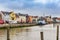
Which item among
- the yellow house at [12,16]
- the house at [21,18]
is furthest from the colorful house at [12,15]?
the house at [21,18]

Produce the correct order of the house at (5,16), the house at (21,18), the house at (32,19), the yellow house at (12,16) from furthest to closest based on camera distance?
the house at (32,19), the house at (21,18), the yellow house at (12,16), the house at (5,16)

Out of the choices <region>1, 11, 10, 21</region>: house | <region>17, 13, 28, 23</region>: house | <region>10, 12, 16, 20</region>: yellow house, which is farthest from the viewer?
<region>17, 13, 28, 23</region>: house

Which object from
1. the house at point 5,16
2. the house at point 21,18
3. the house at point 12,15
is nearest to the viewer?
the house at point 5,16

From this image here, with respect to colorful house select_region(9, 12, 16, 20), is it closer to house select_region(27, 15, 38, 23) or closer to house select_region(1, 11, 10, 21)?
house select_region(1, 11, 10, 21)

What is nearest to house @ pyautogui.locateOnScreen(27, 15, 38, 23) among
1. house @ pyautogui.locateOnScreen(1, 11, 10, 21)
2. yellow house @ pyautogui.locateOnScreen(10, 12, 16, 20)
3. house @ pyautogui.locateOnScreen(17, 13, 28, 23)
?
house @ pyautogui.locateOnScreen(17, 13, 28, 23)

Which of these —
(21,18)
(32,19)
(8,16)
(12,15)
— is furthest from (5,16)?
(32,19)

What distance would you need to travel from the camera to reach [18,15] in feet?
182

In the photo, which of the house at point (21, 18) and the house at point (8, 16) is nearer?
the house at point (8, 16)

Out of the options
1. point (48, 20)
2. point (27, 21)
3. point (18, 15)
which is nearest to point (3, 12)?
point (18, 15)

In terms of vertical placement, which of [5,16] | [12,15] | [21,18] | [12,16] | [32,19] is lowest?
[32,19]

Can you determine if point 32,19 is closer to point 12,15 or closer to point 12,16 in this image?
point 12,16

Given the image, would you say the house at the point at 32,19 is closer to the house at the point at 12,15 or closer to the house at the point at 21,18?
the house at the point at 21,18

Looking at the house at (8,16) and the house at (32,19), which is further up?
the house at (8,16)

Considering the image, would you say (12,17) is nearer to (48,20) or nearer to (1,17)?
(1,17)
